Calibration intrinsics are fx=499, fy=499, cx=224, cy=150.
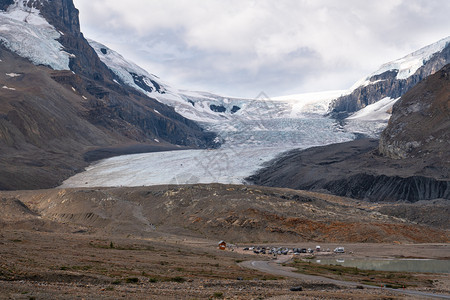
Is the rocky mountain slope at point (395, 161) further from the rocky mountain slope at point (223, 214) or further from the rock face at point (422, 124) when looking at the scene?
the rocky mountain slope at point (223, 214)

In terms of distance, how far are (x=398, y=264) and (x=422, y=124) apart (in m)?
70.9

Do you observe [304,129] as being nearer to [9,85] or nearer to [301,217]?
[9,85]

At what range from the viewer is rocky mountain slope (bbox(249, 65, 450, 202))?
85.2 metres

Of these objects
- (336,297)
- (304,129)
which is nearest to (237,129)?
(304,129)

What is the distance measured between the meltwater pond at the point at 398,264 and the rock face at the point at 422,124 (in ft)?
169

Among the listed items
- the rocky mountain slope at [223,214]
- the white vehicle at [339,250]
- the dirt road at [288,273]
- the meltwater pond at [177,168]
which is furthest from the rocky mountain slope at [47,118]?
the dirt road at [288,273]

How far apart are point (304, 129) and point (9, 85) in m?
96.4

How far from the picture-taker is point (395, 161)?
331 ft

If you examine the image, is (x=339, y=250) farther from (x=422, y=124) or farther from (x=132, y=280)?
(x=422, y=124)

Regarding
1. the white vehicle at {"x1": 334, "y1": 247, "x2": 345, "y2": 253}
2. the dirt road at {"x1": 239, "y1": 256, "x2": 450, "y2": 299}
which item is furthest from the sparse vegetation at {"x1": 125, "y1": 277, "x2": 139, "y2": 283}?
the white vehicle at {"x1": 334, "y1": 247, "x2": 345, "y2": 253}

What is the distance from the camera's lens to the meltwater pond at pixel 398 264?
39.2 meters

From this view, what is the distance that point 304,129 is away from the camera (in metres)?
172

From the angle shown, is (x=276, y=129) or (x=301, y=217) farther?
(x=276, y=129)

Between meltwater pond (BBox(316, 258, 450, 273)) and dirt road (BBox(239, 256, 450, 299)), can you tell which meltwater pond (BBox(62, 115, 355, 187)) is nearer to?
meltwater pond (BBox(316, 258, 450, 273))
